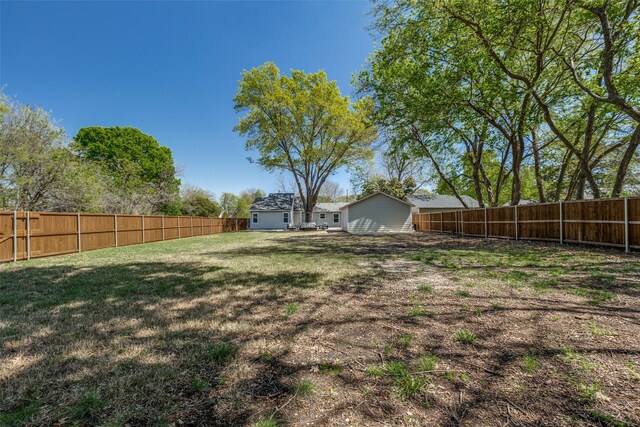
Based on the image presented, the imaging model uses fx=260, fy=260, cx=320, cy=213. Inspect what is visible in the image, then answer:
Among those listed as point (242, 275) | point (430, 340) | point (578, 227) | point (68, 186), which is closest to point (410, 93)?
point (578, 227)

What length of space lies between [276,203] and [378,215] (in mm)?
15600

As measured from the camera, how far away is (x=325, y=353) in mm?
2328

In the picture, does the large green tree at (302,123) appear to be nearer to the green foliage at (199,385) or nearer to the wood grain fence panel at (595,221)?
the wood grain fence panel at (595,221)

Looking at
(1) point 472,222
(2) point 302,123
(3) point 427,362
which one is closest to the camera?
(3) point 427,362

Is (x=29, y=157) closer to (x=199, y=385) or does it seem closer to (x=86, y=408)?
(x=86, y=408)

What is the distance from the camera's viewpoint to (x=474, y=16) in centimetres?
804

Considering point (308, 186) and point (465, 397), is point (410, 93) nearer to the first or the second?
point (465, 397)

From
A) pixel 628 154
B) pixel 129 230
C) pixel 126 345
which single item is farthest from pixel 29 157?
pixel 628 154

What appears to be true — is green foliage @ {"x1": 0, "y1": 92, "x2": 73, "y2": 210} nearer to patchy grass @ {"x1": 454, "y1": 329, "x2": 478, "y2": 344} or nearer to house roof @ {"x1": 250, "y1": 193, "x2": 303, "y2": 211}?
patchy grass @ {"x1": 454, "y1": 329, "x2": 478, "y2": 344}

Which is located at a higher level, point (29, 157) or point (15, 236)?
point (29, 157)

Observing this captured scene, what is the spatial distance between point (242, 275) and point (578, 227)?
10925mm

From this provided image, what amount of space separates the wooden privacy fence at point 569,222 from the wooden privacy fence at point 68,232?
17317 mm

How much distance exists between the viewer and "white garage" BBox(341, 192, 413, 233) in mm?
21578

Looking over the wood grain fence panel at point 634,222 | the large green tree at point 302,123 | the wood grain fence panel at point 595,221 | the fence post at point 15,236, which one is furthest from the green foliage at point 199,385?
the large green tree at point 302,123
